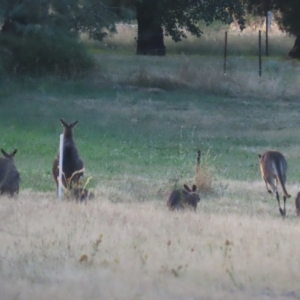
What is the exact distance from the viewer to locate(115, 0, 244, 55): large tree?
131 ft

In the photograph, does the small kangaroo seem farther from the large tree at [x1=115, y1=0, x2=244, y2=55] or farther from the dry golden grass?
the large tree at [x1=115, y1=0, x2=244, y2=55]

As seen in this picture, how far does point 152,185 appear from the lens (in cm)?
1711

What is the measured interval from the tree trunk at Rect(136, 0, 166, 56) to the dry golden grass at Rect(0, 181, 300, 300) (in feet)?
97.2

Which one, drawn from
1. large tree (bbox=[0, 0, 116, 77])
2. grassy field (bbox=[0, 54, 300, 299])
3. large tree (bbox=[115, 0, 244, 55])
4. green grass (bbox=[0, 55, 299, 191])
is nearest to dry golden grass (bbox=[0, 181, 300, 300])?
grassy field (bbox=[0, 54, 300, 299])

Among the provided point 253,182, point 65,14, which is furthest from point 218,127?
point 253,182

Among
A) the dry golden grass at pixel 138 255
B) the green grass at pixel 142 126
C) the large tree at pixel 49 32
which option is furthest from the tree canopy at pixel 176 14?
the dry golden grass at pixel 138 255

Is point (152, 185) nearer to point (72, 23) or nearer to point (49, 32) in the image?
point (49, 32)

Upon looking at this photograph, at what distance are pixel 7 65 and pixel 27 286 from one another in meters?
25.3

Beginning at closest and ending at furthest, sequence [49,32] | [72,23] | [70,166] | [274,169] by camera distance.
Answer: [70,166], [274,169], [49,32], [72,23]

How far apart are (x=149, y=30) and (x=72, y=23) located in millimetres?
14853

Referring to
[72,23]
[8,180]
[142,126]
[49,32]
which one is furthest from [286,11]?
[8,180]

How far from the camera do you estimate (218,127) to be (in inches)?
1024

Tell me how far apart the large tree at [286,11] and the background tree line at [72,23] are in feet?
11.5

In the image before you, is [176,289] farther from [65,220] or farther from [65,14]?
[65,14]
